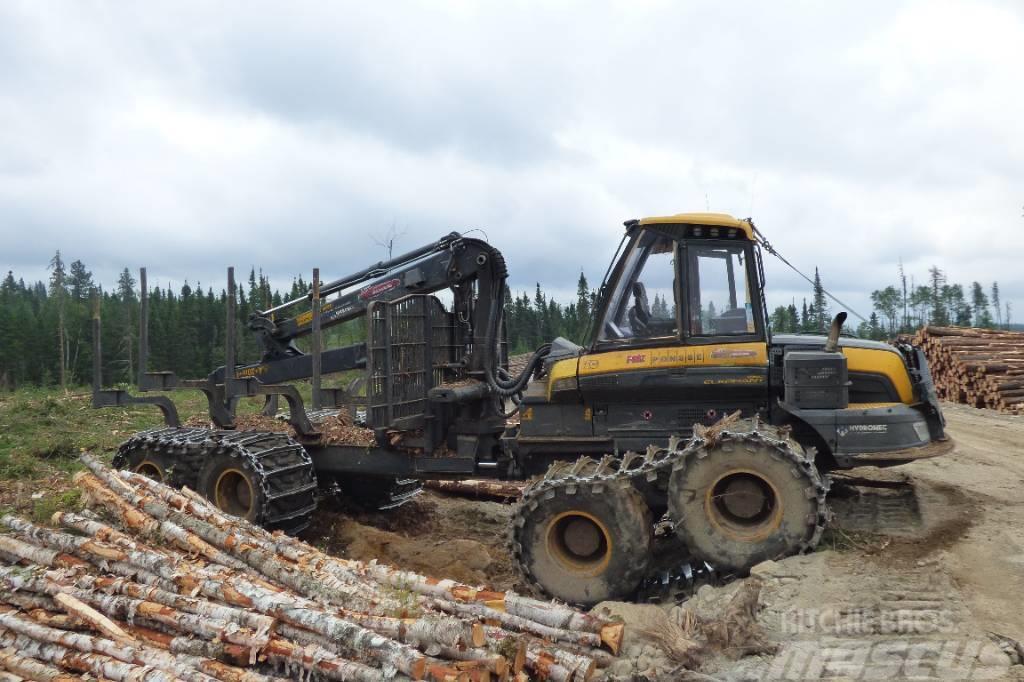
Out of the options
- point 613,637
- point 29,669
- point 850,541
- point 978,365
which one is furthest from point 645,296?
point 978,365

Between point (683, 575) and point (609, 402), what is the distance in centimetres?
168

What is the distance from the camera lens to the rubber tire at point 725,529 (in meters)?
5.75

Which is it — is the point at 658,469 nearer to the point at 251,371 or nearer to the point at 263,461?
the point at 263,461

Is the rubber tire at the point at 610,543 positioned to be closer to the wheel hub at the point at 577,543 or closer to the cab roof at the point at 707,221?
the wheel hub at the point at 577,543

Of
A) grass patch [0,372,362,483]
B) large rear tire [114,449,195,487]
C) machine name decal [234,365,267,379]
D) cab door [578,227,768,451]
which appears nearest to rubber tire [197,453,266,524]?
large rear tire [114,449,195,487]

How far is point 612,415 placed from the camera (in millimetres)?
7133

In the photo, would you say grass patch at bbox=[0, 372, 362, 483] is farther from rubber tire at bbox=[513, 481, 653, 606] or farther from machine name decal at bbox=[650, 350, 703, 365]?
machine name decal at bbox=[650, 350, 703, 365]

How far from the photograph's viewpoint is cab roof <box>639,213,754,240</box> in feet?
22.0

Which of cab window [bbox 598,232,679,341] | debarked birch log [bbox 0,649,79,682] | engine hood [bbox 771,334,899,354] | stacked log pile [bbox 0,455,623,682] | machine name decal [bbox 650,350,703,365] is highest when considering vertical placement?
cab window [bbox 598,232,679,341]

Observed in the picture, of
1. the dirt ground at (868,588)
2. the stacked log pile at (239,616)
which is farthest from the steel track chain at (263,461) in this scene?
the stacked log pile at (239,616)

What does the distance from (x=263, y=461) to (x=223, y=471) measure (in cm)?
54

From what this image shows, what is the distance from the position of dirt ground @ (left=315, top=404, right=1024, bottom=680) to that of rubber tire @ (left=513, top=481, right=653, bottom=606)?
0.46 m

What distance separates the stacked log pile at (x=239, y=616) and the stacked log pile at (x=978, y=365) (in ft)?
54.7

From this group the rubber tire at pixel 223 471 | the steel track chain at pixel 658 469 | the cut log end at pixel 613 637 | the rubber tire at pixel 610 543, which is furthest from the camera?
the rubber tire at pixel 223 471
